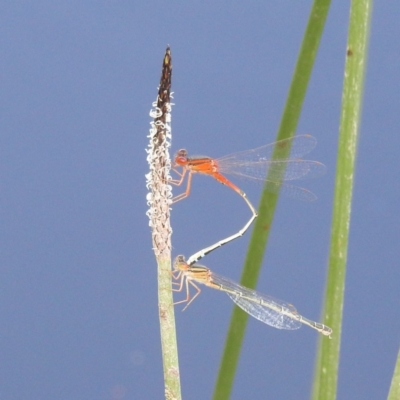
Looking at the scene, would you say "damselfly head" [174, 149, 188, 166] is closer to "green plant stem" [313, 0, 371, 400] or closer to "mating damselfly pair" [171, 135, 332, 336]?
"mating damselfly pair" [171, 135, 332, 336]

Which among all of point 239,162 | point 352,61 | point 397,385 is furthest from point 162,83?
point 239,162

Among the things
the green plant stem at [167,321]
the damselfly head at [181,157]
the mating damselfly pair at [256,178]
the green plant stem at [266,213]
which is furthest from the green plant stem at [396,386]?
the damselfly head at [181,157]

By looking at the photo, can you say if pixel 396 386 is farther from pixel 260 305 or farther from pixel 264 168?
pixel 264 168

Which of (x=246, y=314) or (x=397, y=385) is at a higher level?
(x=246, y=314)

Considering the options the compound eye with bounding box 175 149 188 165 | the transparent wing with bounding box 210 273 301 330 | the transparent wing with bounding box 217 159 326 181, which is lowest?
the transparent wing with bounding box 210 273 301 330

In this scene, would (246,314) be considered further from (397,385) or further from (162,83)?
(162,83)

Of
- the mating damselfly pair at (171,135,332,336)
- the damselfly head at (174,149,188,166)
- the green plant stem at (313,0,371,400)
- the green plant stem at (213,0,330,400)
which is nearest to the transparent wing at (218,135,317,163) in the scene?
the mating damselfly pair at (171,135,332,336)
